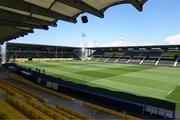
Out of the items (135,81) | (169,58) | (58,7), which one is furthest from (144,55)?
(58,7)

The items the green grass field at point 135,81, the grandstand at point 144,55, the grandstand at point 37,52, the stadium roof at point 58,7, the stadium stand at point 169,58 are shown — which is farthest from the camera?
the grandstand at point 37,52

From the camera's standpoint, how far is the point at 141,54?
298 ft

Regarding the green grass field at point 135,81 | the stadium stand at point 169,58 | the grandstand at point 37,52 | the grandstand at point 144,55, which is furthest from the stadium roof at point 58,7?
the grandstand at point 37,52

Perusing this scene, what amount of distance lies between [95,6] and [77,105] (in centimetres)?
699

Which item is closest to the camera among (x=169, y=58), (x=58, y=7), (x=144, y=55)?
(x=58, y=7)

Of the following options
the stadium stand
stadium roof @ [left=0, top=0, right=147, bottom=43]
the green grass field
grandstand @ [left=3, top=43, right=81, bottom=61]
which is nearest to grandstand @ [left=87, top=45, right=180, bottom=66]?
the stadium stand

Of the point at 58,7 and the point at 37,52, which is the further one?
the point at 37,52

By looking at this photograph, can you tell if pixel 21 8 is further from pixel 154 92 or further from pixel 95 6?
pixel 154 92

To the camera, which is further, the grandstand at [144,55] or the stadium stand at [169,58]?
the grandstand at [144,55]

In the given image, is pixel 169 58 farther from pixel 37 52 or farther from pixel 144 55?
pixel 37 52

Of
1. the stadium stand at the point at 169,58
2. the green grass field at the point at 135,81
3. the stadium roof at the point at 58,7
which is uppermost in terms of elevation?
the stadium roof at the point at 58,7

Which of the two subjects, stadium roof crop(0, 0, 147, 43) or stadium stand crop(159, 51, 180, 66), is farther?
stadium stand crop(159, 51, 180, 66)

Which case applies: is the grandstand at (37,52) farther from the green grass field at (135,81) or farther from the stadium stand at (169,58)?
the green grass field at (135,81)

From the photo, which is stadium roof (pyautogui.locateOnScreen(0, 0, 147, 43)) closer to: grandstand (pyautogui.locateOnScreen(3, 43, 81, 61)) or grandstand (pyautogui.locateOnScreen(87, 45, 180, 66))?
grandstand (pyautogui.locateOnScreen(87, 45, 180, 66))
